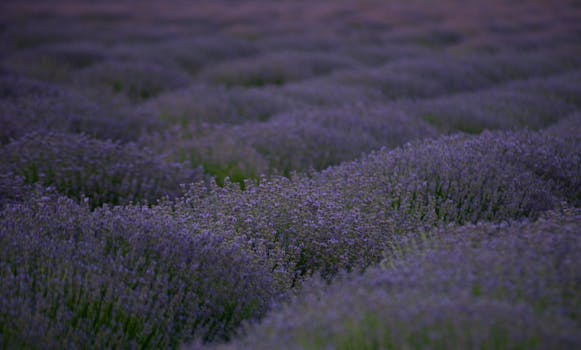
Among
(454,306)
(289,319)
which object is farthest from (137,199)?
(454,306)

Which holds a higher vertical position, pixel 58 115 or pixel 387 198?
pixel 58 115

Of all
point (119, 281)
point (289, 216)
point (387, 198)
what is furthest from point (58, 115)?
point (387, 198)

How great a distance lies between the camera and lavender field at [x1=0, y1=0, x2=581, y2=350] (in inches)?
73.2

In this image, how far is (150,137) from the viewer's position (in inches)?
207

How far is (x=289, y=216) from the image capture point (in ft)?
10.1

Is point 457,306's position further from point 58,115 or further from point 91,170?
point 58,115

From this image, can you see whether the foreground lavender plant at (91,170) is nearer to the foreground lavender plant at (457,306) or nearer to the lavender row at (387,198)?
the lavender row at (387,198)

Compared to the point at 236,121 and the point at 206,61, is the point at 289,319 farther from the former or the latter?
the point at 206,61

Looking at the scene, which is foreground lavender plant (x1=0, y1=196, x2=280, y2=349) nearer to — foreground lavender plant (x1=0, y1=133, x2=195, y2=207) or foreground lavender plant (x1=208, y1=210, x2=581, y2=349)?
foreground lavender plant (x1=208, y1=210, x2=581, y2=349)

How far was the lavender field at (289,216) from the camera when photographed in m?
1.86

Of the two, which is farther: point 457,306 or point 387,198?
point 387,198

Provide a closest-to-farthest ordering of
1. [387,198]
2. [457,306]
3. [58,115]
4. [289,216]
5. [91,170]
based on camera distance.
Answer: [457,306] → [289,216] → [387,198] → [91,170] → [58,115]

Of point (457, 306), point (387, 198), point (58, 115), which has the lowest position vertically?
point (387, 198)

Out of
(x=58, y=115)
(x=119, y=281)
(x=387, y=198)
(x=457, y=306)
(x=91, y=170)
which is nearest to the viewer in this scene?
(x=457, y=306)
